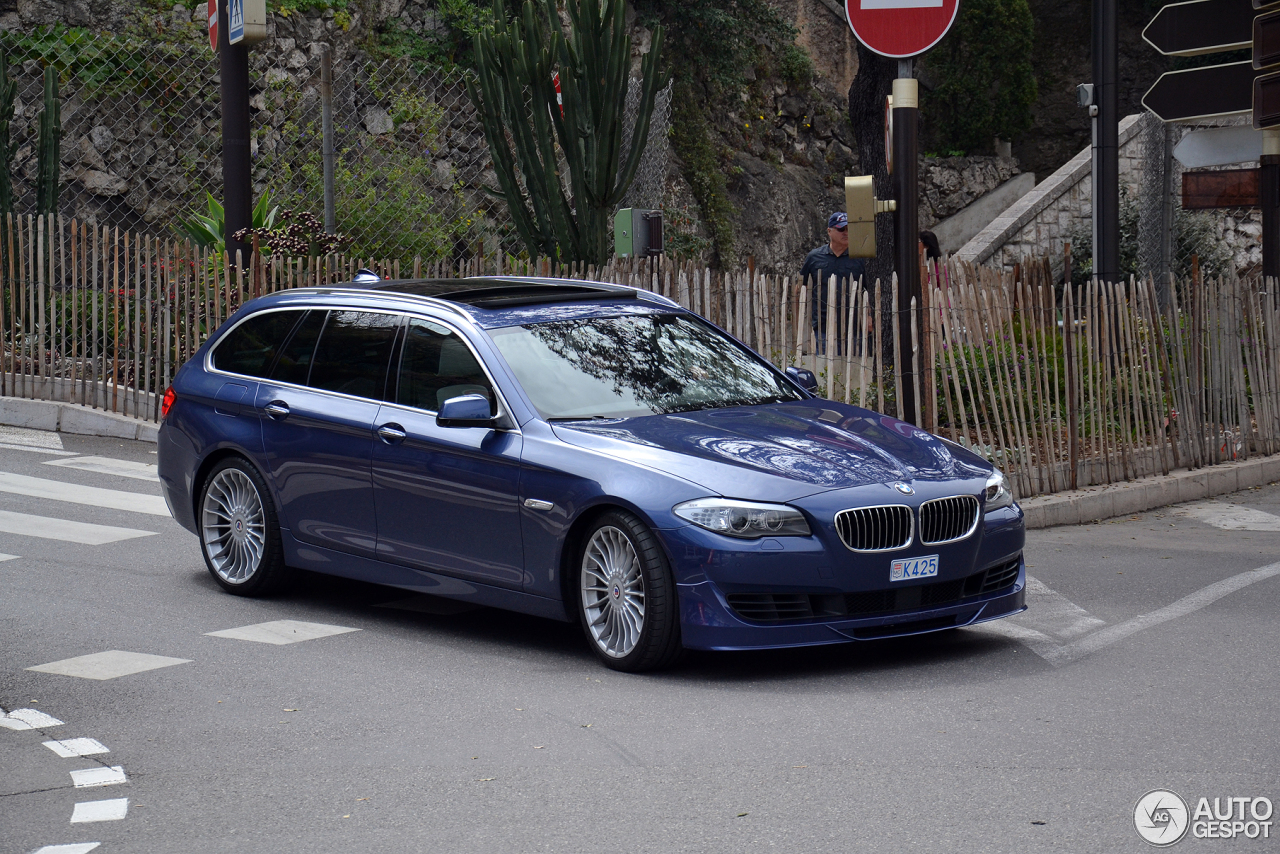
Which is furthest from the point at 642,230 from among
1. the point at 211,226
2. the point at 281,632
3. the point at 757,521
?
the point at 757,521

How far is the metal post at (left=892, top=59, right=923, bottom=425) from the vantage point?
9234 millimetres

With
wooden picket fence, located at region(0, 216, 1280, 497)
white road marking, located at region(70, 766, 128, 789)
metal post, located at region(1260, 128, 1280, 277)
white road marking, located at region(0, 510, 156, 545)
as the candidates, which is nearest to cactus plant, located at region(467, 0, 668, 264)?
wooden picket fence, located at region(0, 216, 1280, 497)

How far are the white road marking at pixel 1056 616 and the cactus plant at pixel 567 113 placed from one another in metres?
7.25

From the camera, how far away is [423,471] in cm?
718

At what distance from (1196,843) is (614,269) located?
8739mm

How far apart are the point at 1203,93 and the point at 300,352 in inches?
310

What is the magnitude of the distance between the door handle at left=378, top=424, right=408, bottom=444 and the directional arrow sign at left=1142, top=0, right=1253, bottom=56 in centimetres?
779

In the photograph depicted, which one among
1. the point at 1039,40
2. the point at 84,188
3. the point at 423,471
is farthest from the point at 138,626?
the point at 1039,40

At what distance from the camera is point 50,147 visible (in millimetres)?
16359

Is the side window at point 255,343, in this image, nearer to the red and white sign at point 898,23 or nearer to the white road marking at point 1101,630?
the red and white sign at point 898,23

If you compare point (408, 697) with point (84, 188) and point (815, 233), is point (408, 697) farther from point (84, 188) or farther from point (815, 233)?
point (815, 233)

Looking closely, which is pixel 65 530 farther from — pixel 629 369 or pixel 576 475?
pixel 576 475

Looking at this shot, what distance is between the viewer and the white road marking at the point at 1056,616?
284 inches

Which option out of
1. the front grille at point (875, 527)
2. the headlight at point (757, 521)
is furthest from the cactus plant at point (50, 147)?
the front grille at point (875, 527)
